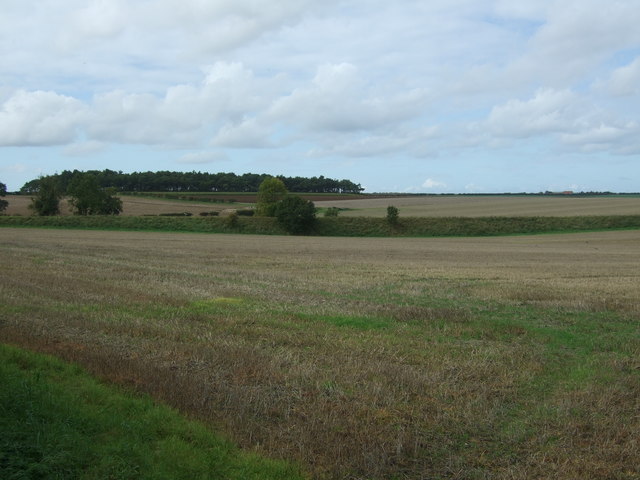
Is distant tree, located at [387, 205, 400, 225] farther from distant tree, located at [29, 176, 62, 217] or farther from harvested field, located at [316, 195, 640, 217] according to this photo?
distant tree, located at [29, 176, 62, 217]

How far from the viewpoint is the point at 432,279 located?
23.6 m

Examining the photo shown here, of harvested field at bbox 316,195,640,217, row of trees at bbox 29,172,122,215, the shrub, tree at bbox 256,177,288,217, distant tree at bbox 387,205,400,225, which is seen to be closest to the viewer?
distant tree at bbox 387,205,400,225

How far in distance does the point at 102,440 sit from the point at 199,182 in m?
157

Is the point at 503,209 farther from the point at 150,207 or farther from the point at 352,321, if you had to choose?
the point at 352,321

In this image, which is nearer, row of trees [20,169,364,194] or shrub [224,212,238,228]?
shrub [224,212,238,228]

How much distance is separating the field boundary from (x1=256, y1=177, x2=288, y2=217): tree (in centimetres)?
1123

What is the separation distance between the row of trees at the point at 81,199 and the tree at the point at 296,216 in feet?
122

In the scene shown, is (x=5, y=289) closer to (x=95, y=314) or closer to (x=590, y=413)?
(x=95, y=314)

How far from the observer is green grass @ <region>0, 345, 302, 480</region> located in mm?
5551

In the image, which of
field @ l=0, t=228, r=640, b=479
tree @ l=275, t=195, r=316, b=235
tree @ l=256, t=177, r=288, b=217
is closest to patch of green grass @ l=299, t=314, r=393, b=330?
field @ l=0, t=228, r=640, b=479

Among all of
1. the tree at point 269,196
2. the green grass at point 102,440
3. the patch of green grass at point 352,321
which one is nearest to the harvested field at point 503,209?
the tree at point 269,196

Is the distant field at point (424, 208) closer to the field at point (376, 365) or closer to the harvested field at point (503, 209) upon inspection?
the harvested field at point (503, 209)

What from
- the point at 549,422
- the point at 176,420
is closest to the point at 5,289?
the point at 176,420

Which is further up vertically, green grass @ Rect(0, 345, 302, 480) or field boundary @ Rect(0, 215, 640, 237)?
field boundary @ Rect(0, 215, 640, 237)
